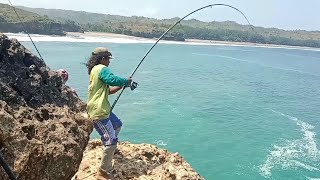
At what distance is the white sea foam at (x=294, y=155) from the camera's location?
19.3 meters

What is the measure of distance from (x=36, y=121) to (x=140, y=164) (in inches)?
100

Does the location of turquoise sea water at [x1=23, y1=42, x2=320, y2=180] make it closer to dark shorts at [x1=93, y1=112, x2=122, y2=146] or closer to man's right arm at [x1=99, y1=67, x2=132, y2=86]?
dark shorts at [x1=93, y1=112, x2=122, y2=146]

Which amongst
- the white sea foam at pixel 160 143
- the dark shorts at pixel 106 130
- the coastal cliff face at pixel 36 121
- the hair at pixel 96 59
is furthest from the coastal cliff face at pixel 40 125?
the white sea foam at pixel 160 143

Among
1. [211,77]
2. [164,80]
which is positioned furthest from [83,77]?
[211,77]

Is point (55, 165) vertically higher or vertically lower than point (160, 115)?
higher

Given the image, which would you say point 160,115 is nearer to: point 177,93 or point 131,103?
point 131,103

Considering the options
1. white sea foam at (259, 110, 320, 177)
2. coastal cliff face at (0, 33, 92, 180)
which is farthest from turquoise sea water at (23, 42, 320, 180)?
coastal cliff face at (0, 33, 92, 180)

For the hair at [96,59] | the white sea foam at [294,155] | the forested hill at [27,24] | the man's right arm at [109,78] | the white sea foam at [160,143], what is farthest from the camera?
the forested hill at [27,24]

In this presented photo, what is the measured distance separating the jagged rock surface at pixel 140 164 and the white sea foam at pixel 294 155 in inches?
463

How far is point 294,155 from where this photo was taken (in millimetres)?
21016

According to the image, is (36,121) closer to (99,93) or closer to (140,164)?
(99,93)

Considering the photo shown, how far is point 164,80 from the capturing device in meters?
42.1

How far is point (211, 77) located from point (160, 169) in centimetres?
4185

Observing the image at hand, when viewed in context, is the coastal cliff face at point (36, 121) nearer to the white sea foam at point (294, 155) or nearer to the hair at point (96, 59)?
the hair at point (96, 59)
